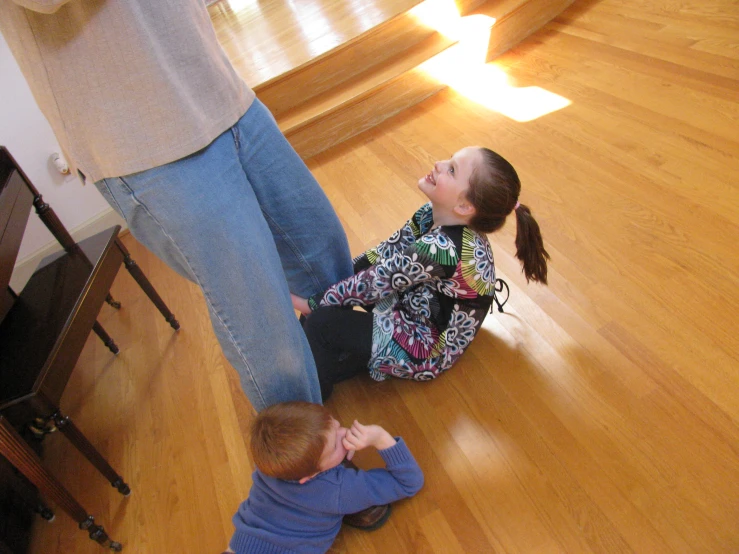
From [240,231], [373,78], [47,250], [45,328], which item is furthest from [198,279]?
[373,78]

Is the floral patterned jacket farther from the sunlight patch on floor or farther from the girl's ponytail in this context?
the sunlight patch on floor

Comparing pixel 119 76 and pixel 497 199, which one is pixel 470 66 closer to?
pixel 497 199

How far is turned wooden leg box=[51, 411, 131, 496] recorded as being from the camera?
A: 4.05 feet

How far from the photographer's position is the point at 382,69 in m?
2.68

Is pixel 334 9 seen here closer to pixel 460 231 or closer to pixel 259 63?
pixel 259 63

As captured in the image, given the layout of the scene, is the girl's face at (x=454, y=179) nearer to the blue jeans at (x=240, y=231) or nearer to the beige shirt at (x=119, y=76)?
the blue jeans at (x=240, y=231)

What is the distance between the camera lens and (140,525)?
1.36m

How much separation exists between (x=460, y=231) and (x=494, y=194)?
12 centimetres

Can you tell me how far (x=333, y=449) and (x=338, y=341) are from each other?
0.35 metres

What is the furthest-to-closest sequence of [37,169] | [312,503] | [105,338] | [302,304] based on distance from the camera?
1. [37,169]
2. [105,338]
3. [302,304]
4. [312,503]

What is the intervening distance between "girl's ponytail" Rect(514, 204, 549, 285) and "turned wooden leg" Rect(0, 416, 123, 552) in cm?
125

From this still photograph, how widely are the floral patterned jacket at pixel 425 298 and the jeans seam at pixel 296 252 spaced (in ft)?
0.13

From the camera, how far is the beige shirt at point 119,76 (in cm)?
77

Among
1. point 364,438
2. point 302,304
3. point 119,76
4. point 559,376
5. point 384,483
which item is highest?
point 119,76
